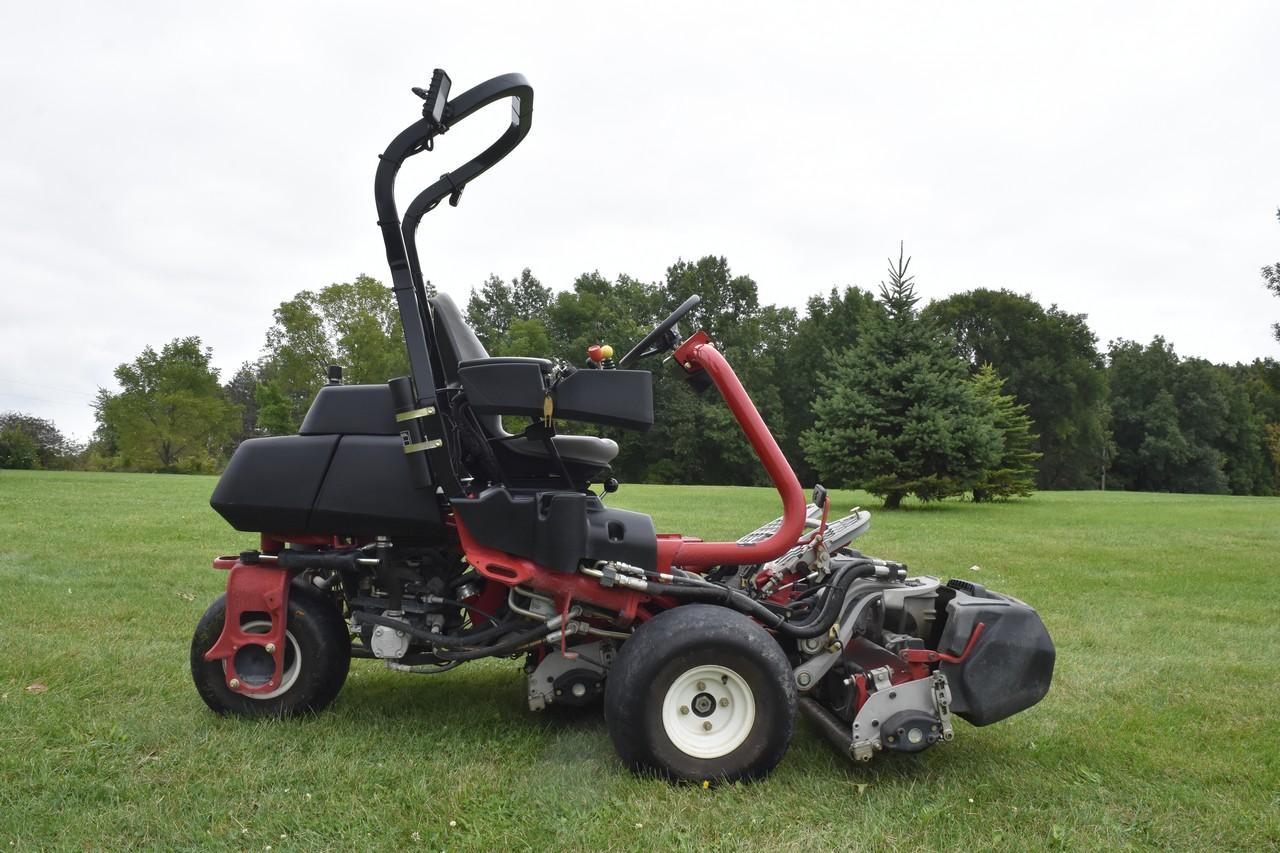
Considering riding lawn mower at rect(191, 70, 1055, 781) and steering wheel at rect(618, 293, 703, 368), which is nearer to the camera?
riding lawn mower at rect(191, 70, 1055, 781)

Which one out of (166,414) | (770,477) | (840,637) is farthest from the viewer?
(166,414)

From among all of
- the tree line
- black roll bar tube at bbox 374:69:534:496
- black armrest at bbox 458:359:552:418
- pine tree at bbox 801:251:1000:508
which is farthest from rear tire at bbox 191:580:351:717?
the tree line

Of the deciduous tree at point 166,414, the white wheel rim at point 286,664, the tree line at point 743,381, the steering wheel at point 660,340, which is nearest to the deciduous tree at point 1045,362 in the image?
the tree line at point 743,381

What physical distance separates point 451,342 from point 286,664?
1.59 m

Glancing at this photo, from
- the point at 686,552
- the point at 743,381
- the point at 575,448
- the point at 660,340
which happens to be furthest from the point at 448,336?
the point at 743,381

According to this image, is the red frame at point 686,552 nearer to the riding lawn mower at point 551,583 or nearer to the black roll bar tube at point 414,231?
the riding lawn mower at point 551,583

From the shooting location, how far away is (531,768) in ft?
11.6

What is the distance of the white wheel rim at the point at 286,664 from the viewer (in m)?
3.88

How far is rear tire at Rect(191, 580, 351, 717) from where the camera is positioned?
3898 millimetres

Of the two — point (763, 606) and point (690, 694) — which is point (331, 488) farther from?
point (763, 606)

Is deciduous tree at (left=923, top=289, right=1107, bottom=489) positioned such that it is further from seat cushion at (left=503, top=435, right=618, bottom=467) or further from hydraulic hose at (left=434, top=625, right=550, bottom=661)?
hydraulic hose at (left=434, top=625, right=550, bottom=661)

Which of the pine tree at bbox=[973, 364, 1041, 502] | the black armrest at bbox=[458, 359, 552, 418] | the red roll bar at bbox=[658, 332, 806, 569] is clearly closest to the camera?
the black armrest at bbox=[458, 359, 552, 418]

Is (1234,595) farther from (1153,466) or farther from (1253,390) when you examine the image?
(1253,390)

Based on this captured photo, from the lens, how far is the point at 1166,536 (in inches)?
566
